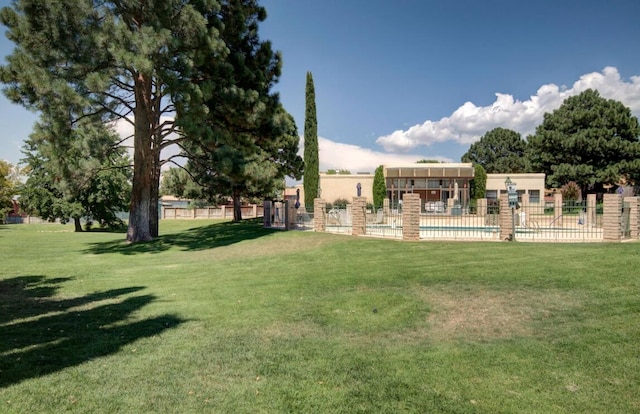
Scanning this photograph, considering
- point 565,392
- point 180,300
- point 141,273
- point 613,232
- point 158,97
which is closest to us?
point 565,392

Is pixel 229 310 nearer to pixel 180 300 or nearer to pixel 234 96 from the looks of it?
pixel 180 300

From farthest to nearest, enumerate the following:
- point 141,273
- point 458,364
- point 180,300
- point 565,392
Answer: point 141,273 → point 180,300 → point 458,364 → point 565,392

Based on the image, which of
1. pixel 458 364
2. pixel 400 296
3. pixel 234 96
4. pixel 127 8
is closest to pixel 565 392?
pixel 458 364

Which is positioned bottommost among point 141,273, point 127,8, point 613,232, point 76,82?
point 141,273

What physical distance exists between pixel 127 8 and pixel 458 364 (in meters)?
17.4

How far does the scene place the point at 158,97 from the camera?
1838 centimetres

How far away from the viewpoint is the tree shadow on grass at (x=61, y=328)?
14.9ft

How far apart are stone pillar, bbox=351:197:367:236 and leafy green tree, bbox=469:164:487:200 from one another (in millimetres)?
25515

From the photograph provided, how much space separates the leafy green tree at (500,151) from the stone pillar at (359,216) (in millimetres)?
56526

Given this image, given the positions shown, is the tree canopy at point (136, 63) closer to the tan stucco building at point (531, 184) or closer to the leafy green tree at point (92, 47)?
the leafy green tree at point (92, 47)

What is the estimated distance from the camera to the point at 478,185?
3772 cm

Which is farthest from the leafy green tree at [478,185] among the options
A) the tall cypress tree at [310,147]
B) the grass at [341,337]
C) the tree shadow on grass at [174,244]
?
the grass at [341,337]

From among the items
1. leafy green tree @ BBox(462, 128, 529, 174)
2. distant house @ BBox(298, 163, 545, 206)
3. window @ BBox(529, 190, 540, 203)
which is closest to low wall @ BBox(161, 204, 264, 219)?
distant house @ BBox(298, 163, 545, 206)

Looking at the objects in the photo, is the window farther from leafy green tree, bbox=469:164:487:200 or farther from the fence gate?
the fence gate
